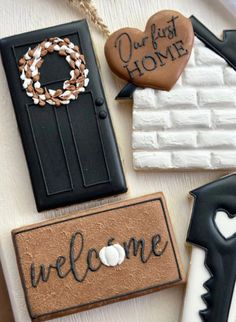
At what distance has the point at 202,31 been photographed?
1.02 metres

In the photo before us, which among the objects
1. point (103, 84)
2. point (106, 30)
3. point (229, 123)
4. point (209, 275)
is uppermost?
point (106, 30)

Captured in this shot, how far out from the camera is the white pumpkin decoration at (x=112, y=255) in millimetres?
1011

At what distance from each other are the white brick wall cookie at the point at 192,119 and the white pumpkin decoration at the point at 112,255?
16cm

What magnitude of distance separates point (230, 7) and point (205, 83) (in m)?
0.16

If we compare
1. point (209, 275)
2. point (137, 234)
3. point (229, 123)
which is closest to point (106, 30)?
point (229, 123)

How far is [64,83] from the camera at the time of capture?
1.03 meters

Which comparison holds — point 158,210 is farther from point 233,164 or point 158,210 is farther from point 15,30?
point 15,30

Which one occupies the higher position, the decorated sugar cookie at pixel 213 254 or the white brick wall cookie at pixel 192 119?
the white brick wall cookie at pixel 192 119

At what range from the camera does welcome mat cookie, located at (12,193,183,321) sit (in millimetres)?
1016

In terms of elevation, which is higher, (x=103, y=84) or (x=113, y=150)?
(x=103, y=84)

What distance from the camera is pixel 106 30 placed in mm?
1057

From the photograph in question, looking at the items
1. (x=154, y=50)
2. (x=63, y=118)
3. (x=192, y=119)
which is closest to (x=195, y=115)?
(x=192, y=119)

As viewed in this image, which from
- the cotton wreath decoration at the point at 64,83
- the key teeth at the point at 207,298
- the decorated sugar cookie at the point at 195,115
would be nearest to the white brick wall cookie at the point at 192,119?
the decorated sugar cookie at the point at 195,115

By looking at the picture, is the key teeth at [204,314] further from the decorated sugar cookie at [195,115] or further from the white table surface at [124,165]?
the decorated sugar cookie at [195,115]
